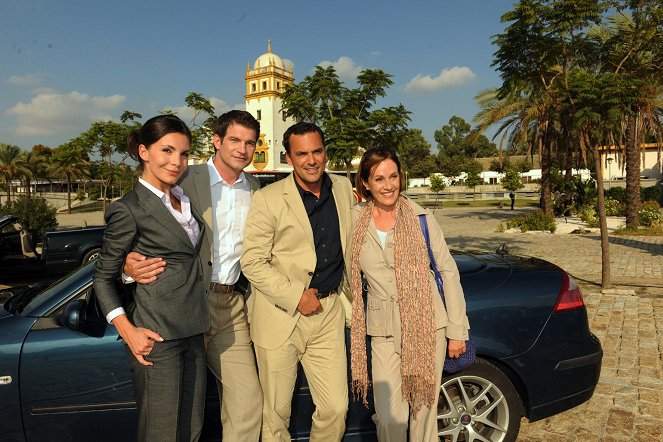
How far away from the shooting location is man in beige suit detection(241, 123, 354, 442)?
7.75ft

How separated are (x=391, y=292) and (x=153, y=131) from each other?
1.37m

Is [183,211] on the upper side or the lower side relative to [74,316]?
upper

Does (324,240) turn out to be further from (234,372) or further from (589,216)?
(589,216)

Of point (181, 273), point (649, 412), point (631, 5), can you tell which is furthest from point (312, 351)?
point (631, 5)

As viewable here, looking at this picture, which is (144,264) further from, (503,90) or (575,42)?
(575,42)

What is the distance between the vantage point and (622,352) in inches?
185

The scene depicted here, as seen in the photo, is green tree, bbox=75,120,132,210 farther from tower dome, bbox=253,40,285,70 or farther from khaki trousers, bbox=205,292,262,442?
tower dome, bbox=253,40,285,70

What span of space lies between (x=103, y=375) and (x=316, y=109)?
1916 cm

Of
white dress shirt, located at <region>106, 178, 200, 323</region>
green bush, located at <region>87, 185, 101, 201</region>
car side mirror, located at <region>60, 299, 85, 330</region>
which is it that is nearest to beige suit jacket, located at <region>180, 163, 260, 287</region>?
white dress shirt, located at <region>106, 178, 200, 323</region>

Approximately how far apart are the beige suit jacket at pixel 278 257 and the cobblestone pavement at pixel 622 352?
78.6 inches

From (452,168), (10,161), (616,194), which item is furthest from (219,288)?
(452,168)

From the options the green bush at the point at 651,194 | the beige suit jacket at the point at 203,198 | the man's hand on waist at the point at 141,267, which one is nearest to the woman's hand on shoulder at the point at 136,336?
the man's hand on waist at the point at 141,267

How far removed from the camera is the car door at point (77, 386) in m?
2.43

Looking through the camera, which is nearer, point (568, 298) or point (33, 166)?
point (568, 298)
